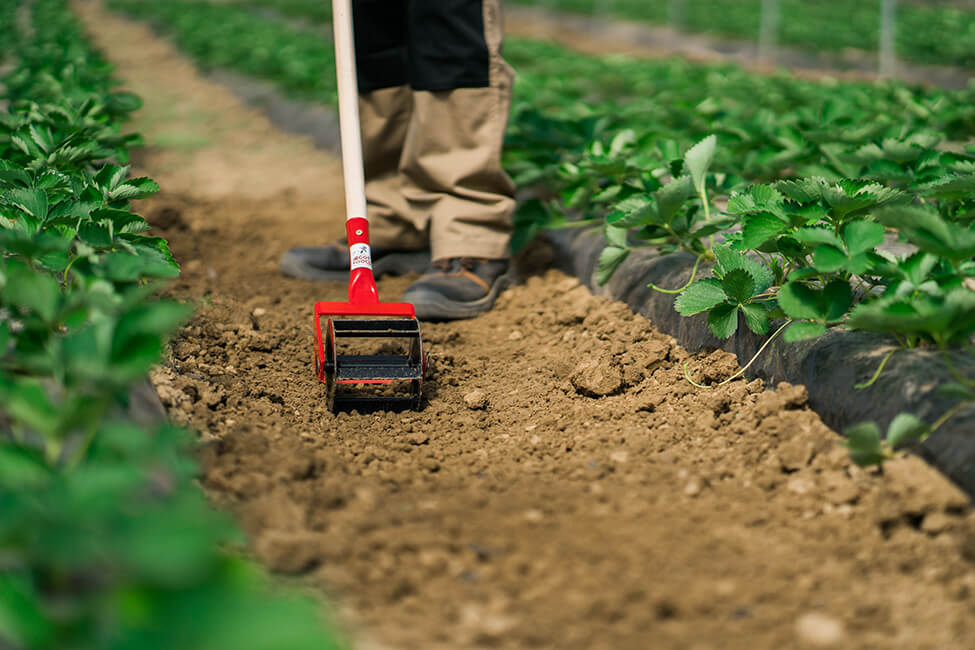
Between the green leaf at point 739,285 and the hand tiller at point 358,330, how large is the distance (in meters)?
0.71

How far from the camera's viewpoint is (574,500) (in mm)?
1436

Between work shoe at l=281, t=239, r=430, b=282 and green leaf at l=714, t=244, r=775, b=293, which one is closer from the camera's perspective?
green leaf at l=714, t=244, r=775, b=293

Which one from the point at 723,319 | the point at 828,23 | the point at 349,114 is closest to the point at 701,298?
the point at 723,319

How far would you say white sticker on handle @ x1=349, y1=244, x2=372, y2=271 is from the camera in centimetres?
230

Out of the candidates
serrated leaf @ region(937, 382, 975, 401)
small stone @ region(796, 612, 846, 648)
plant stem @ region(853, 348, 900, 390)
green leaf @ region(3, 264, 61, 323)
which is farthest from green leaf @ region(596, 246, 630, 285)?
green leaf @ region(3, 264, 61, 323)

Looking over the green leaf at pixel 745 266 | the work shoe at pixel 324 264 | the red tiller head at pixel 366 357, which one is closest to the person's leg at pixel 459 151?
the work shoe at pixel 324 264

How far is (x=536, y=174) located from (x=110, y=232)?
176cm

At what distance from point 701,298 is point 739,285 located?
0.09 metres

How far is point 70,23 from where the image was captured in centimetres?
905

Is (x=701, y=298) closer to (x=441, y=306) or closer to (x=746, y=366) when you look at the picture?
(x=746, y=366)

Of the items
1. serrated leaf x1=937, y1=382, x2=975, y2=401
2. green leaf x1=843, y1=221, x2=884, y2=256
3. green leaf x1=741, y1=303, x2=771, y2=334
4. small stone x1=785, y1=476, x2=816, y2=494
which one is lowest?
small stone x1=785, y1=476, x2=816, y2=494

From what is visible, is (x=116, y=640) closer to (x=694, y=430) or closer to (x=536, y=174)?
(x=694, y=430)

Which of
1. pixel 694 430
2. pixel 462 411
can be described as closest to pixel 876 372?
pixel 694 430

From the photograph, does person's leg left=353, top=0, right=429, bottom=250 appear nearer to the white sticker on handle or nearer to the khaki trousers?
the khaki trousers
